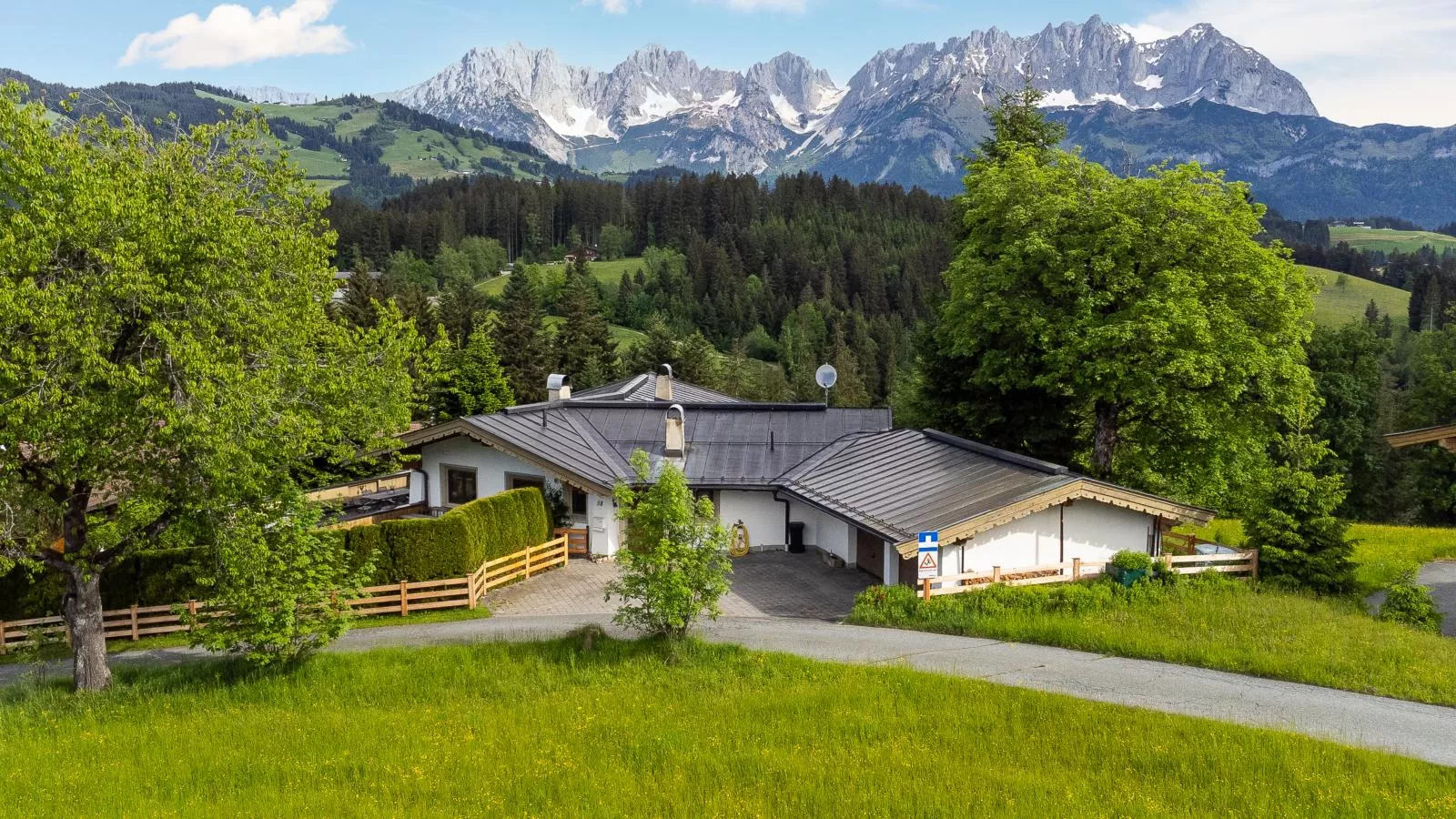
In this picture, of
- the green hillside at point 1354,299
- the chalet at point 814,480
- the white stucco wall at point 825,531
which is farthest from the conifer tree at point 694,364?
the green hillside at point 1354,299

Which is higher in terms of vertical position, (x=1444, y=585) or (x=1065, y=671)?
(x=1065, y=671)

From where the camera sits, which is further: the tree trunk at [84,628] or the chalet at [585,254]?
the chalet at [585,254]

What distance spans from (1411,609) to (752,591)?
15.3 metres

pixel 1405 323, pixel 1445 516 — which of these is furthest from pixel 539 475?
pixel 1405 323

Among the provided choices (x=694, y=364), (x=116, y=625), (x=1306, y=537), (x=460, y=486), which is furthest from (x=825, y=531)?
(x=694, y=364)

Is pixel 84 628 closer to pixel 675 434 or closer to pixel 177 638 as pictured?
pixel 177 638

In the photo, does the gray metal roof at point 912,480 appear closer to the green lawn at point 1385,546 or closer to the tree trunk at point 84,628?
the green lawn at point 1385,546

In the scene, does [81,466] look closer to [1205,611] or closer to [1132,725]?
[1132,725]

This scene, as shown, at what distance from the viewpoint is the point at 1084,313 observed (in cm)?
2867

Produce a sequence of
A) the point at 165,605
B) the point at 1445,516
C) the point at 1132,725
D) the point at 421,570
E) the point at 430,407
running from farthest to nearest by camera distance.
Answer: the point at 430,407
the point at 1445,516
the point at 421,570
the point at 165,605
the point at 1132,725

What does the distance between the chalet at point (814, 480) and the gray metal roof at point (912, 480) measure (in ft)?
0.20

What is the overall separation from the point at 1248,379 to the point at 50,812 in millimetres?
32242

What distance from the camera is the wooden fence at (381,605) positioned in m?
20.7

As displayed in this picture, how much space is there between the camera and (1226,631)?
18609 millimetres
